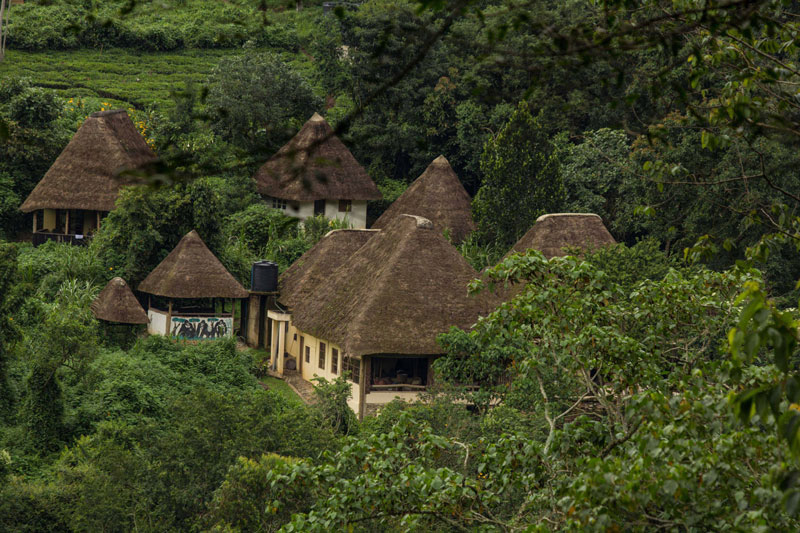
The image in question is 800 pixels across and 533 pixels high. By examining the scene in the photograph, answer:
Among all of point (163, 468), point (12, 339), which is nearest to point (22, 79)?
point (12, 339)

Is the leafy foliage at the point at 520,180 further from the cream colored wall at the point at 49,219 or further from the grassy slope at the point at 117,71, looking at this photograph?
the grassy slope at the point at 117,71

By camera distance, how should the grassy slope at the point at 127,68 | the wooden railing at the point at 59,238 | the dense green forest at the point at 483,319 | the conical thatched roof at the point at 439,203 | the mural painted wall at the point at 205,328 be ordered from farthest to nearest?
the grassy slope at the point at 127,68, the conical thatched roof at the point at 439,203, the wooden railing at the point at 59,238, the mural painted wall at the point at 205,328, the dense green forest at the point at 483,319

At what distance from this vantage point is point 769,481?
17.3ft

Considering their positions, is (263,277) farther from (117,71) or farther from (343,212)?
(117,71)

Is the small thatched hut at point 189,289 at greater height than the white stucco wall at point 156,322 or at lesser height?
greater

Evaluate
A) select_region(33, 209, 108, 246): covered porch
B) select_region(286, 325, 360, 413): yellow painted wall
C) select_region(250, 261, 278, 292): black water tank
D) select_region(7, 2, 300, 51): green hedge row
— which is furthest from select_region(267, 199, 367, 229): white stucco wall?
select_region(7, 2, 300, 51): green hedge row

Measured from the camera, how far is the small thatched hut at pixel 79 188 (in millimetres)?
32375

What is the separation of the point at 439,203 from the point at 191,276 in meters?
10.3

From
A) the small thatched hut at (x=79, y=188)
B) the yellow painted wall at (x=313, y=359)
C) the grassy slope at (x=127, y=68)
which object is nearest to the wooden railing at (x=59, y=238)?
the small thatched hut at (x=79, y=188)

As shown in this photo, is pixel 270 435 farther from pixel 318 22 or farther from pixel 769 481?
pixel 318 22

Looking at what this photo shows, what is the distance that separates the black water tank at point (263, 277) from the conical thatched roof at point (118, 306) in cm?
326

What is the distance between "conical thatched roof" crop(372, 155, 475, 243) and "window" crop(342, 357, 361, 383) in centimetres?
963

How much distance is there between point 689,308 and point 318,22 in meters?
37.0

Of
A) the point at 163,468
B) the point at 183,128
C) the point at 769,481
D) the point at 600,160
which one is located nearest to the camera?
the point at 769,481
